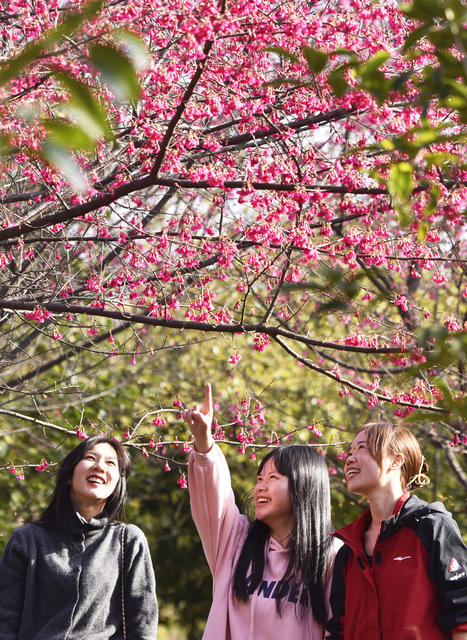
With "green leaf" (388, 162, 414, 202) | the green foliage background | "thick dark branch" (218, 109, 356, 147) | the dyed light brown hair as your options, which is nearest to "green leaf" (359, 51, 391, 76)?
"green leaf" (388, 162, 414, 202)

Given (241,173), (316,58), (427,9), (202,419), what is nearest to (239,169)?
(241,173)

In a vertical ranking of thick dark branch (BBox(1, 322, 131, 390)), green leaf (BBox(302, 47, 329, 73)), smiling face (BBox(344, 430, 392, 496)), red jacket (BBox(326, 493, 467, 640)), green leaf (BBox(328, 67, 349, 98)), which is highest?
thick dark branch (BBox(1, 322, 131, 390))

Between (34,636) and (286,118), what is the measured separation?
3.08m

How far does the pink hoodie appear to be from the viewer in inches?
111

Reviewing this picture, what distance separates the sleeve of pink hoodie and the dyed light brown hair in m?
0.56

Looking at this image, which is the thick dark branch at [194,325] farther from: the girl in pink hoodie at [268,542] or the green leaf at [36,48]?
the green leaf at [36,48]

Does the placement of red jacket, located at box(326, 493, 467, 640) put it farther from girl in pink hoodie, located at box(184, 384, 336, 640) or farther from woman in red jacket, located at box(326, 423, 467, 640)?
girl in pink hoodie, located at box(184, 384, 336, 640)

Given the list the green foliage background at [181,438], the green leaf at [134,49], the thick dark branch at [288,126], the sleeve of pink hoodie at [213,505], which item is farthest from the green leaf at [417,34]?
the green foliage background at [181,438]

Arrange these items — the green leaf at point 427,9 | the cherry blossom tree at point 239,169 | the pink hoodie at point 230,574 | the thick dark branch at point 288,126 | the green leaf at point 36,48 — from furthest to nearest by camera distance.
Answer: the thick dark branch at point 288,126 < the cherry blossom tree at point 239,169 < the pink hoodie at point 230,574 < the green leaf at point 427,9 < the green leaf at point 36,48

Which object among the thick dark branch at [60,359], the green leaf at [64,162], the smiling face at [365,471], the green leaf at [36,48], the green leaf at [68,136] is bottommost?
the smiling face at [365,471]

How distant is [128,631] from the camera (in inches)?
123

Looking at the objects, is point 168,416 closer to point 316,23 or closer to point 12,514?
point 12,514

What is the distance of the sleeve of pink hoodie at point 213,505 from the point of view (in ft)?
9.84

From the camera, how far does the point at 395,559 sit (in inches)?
106
